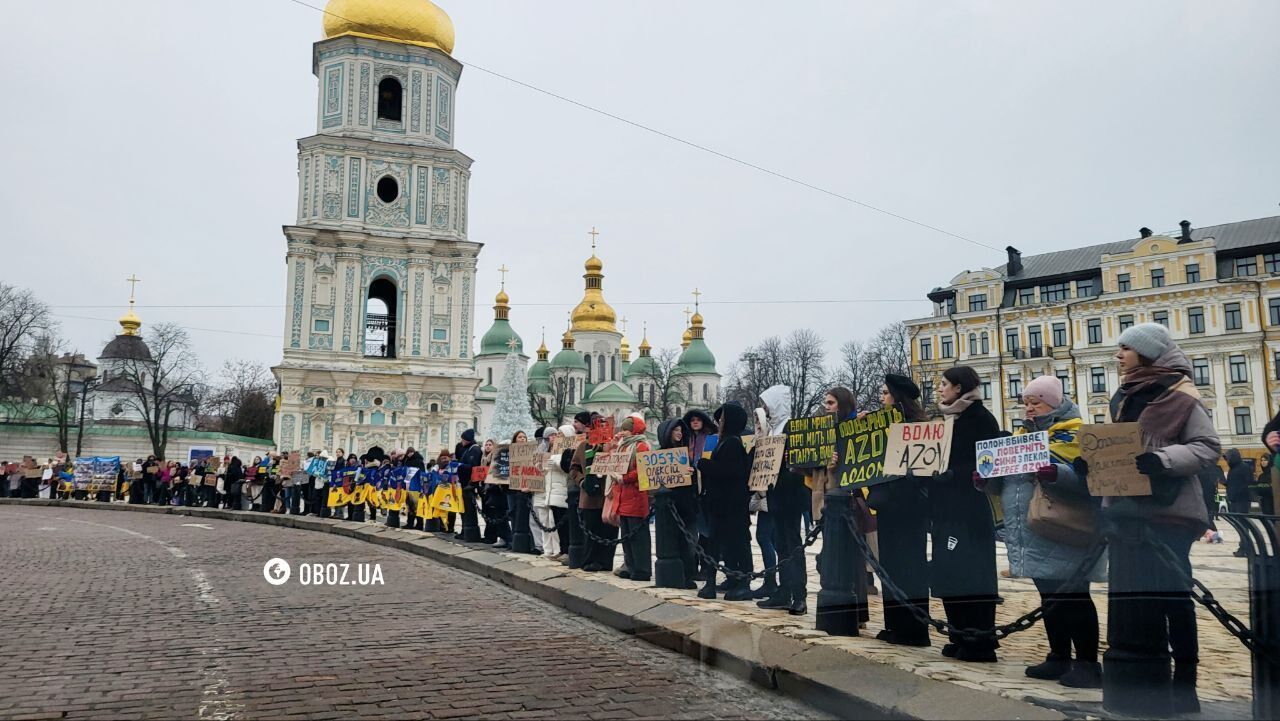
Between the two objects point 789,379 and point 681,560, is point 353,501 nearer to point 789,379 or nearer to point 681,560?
point 681,560

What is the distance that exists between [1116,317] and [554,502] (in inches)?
836

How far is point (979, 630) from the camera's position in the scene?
221 inches

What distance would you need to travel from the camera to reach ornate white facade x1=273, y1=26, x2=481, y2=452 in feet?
153

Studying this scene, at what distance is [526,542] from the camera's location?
13.2 m

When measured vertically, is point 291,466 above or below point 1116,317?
below

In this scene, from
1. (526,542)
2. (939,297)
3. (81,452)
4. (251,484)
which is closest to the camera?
(526,542)

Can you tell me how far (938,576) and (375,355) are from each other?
4712cm

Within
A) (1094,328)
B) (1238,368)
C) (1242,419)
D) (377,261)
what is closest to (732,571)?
(1238,368)

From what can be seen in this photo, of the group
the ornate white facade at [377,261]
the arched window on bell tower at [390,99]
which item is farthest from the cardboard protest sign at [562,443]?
the arched window on bell tower at [390,99]

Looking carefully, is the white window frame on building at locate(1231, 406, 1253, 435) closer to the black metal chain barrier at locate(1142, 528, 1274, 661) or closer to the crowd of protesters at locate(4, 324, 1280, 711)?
the crowd of protesters at locate(4, 324, 1280, 711)

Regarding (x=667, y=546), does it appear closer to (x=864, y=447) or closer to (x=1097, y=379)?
(x=864, y=447)

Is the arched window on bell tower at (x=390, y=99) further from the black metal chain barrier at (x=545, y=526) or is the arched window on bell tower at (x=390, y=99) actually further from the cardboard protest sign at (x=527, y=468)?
the black metal chain barrier at (x=545, y=526)

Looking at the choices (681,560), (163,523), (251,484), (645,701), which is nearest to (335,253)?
(251,484)

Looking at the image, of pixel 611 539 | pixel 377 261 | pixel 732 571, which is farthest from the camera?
pixel 377 261
